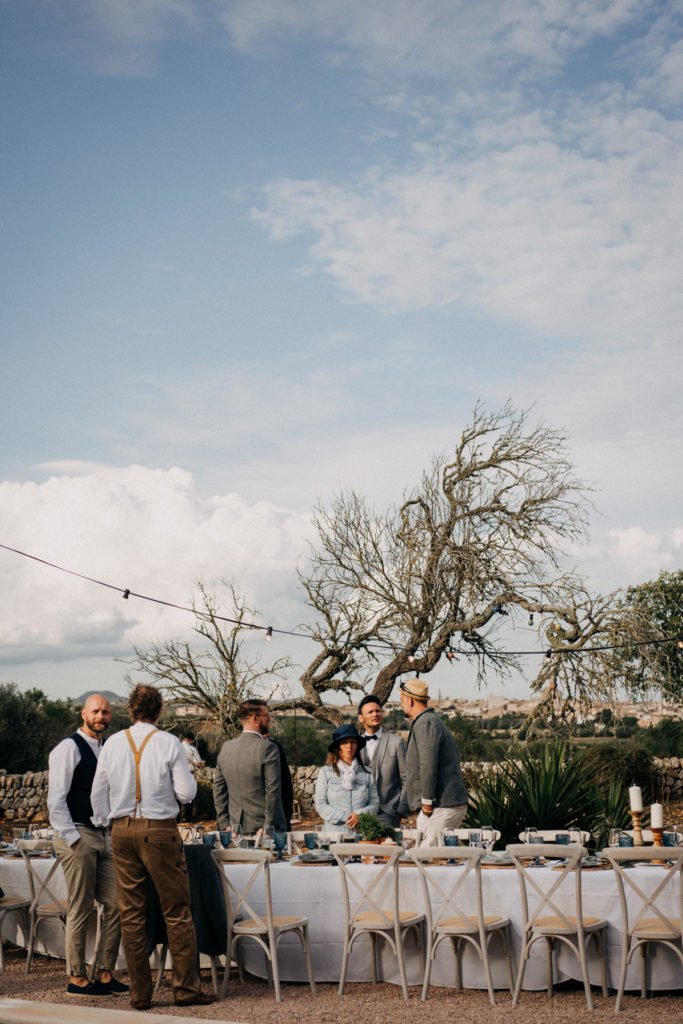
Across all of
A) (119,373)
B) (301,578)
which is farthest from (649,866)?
(301,578)

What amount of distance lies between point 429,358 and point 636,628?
7.55 metres

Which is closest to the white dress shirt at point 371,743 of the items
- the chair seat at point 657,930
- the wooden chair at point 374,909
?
the wooden chair at point 374,909

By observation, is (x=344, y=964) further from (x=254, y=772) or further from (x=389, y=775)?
(x=389, y=775)

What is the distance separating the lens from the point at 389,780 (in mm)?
7539

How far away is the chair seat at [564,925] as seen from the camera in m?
5.73

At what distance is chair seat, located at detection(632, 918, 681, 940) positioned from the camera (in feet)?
18.2

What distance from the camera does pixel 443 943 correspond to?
6172mm

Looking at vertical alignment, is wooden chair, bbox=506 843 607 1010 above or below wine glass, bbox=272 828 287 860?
below

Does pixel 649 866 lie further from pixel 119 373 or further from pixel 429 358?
pixel 119 373

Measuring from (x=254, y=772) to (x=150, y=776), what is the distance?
5.46ft

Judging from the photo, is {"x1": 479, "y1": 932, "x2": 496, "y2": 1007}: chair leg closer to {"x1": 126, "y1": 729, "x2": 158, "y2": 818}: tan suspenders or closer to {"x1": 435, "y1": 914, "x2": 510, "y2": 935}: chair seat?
{"x1": 435, "y1": 914, "x2": 510, "y2": 935}: chair seat

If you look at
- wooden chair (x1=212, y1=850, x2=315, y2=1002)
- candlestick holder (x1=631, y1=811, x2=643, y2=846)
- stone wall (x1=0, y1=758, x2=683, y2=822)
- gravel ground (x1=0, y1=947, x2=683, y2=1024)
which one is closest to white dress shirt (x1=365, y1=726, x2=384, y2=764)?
wooden chair (x1=212, y1=850, x2=315, y2=1002)

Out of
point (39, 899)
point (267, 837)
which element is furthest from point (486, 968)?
point (39, 899)

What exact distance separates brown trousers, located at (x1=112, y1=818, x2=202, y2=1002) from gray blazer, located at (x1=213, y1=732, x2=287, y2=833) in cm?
144
